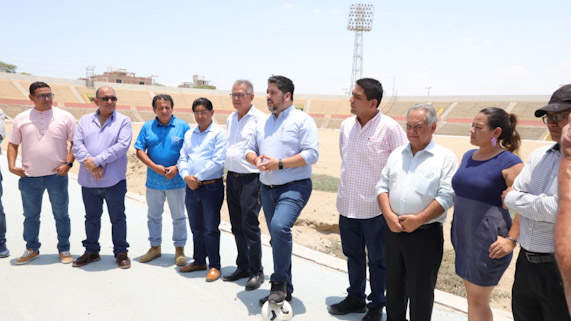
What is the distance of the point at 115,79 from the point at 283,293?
6766cm

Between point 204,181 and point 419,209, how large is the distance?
230 centimetres

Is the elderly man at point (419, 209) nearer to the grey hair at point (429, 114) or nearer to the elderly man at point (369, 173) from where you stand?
the grey hair at point (429, 114)

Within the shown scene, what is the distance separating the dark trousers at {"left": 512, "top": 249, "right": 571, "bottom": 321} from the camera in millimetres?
1950

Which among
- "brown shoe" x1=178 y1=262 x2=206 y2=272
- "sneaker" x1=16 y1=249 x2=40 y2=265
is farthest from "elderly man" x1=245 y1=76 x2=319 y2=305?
"sneaker" x1=16 y1=249 x2=40 y2=265

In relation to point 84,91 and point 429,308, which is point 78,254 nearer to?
point 429,308

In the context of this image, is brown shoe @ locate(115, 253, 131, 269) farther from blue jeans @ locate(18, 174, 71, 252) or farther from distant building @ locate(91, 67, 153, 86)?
distant building @ locate(91, 67, 153, 86)

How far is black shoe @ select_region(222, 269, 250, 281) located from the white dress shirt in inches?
78.9

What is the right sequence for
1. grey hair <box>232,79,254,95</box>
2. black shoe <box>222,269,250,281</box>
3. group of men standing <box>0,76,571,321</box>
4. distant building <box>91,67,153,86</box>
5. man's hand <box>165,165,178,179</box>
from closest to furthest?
group of men standing <box>0,76,571,321</box>
grey hair <box>232,79,254,95</box>
black shoe <box>222,269,250,281</box>
man's hand <box>165,165,178,179</box>
distant building <box>91,67,153,86</box>

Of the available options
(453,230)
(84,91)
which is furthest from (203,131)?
(84,91)

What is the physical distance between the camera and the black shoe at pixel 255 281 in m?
3.83

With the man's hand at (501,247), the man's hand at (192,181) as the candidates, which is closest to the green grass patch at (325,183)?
the man's hand at (192,181)

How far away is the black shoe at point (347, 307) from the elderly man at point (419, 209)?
60cm

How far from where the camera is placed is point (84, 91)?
4738 centimetres

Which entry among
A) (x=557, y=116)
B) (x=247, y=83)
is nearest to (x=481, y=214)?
(x=557, y=116)
